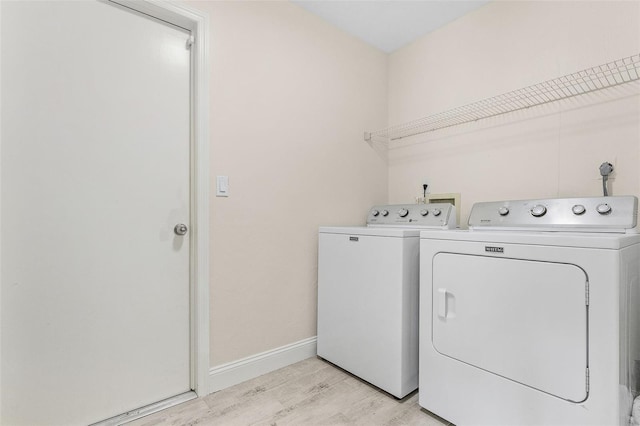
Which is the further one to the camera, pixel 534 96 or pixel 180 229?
pixel 534 96

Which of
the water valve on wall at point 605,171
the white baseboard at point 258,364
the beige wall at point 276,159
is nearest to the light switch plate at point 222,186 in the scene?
the beige wall at point 276,159

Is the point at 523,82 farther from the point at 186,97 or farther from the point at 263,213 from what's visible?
the point at 186,97

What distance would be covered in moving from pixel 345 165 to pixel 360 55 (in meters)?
0.87

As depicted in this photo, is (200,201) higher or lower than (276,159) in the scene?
lower

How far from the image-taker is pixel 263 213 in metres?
1.83

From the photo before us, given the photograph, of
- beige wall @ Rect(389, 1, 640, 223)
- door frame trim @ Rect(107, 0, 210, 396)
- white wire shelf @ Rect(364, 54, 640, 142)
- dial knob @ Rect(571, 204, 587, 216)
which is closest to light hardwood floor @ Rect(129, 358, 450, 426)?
door frame trim @ Rect(107, 0, 210, 396)

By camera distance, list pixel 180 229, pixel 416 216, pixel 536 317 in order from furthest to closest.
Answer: pixel 416 216 < pixel 180 229 < pixel 536 317

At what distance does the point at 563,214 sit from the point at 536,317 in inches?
21.5

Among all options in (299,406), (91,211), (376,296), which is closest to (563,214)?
(376,296)

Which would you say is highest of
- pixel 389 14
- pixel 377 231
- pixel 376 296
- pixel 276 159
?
pixel 389 14

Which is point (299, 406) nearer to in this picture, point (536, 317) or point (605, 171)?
point (536, 317)

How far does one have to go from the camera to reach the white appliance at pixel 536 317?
1.00m

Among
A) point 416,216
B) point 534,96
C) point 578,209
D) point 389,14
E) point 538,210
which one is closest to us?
point 578,209

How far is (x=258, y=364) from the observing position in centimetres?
179
